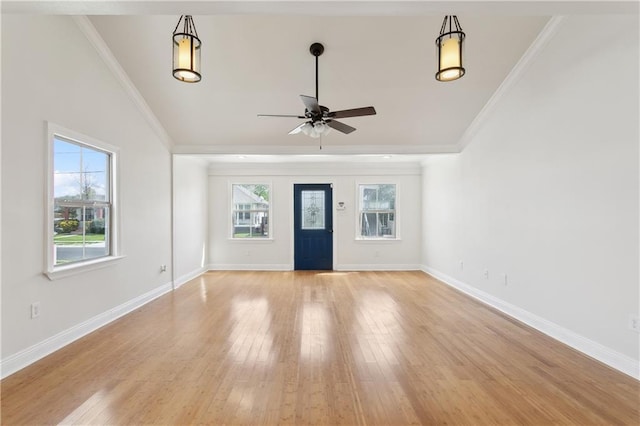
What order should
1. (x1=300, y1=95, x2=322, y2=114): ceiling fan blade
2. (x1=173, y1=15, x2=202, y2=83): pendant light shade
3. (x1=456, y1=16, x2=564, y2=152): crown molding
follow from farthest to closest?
(x1=456, y1=16, x2=564, y2=152): crown molding
(x1=300, y1=95, x2=322, y2=114): ceiling fan blade
(x1=173, y1=15, x2=202, y2=83): pendant light shade

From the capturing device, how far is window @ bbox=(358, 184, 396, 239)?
7.50m

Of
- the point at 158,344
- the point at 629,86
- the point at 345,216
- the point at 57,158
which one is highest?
the point at 629,86

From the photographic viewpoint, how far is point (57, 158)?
10.4 feet

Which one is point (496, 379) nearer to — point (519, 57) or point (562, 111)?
point (562, 111)

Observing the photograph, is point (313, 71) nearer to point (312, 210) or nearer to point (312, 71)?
point (312, 71)

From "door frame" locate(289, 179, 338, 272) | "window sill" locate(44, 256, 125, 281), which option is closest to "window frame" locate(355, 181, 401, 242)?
"door frame" locate(289, 179, 338, 272)

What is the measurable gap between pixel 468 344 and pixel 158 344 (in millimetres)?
3159

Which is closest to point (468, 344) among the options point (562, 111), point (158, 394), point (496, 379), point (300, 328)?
point (496, 379)

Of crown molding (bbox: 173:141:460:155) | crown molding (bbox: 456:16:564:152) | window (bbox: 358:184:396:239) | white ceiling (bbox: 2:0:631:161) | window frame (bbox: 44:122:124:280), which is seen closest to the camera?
window frame (bbox: 44:122:124:280)

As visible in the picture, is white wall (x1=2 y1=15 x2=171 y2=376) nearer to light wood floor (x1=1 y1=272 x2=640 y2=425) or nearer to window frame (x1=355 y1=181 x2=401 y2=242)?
light wood floor (x1=1 y1=272 x2=640 y2=425)

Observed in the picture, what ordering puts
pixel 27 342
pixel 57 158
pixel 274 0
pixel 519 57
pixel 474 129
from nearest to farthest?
pixel 274 0, pixel 27 342, pixel 57 158, pixel 519 57, pixel 474 129

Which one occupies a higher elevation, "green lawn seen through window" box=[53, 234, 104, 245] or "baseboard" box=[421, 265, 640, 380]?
"green lawn seen through window" box=[53, 234, 104, 245]

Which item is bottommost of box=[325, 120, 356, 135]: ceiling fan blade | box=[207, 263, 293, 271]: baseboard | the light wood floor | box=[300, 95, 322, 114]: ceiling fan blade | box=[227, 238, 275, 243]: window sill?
the light wood floor

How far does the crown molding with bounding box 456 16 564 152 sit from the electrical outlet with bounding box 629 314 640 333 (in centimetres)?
282
